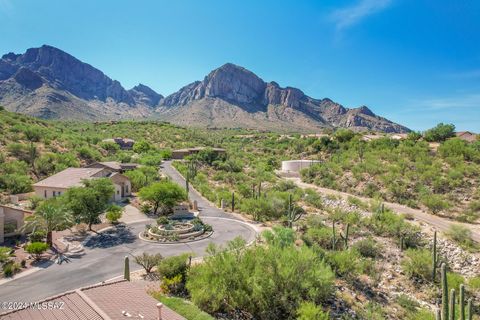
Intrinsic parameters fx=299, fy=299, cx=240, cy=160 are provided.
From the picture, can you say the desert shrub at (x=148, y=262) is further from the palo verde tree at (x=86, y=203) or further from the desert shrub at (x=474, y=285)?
the desert shrub at (x=474, y=285)

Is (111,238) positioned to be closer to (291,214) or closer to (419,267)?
(291,214)

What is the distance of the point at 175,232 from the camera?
27.2 metres

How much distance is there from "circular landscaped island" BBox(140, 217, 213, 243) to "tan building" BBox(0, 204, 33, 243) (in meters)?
10.3

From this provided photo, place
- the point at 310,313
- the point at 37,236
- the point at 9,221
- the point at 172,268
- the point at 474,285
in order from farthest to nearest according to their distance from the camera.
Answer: the point at 9,221 < the point at 37,236 < the point at 474,285 < the point at 172,268 < the point at 310,313

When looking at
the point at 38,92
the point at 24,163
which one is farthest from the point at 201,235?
the point at 38,92

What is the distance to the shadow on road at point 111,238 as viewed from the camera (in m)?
24.9

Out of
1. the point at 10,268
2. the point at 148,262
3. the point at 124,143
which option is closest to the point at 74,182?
the point at 10,268

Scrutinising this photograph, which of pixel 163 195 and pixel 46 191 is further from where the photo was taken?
pixel 46 191

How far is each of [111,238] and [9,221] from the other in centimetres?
841

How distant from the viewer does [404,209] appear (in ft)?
125

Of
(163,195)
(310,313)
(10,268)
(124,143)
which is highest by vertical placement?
(124,143)

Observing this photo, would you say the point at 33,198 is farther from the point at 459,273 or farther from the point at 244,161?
the point at 244,161

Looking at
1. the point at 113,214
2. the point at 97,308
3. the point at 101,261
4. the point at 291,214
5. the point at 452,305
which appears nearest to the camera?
the point at 97,308

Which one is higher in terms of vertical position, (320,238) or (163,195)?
(163,195)
